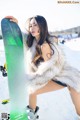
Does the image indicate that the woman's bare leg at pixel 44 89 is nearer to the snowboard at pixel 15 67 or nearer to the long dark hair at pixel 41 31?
the snowboard at pixel 15 67

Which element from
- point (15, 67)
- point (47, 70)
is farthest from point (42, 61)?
point (15, 67)

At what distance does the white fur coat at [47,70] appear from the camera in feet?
4.81

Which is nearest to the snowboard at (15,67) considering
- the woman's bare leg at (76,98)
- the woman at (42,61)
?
the woman at (42,61)

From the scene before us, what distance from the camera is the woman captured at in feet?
4.77

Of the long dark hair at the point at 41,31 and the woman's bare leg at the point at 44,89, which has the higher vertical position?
the long dark hair at the point at 41,31

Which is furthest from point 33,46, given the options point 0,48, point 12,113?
point 12,113

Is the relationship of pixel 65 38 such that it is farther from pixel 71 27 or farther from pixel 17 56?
pixel 17 56

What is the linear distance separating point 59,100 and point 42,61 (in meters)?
0.31

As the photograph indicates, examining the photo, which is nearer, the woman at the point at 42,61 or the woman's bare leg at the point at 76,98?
the woman at the point at 42,61

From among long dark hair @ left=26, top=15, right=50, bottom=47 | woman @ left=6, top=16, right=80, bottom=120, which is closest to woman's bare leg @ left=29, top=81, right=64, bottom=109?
woman @ left=6, top=16, right=80, bottom=120

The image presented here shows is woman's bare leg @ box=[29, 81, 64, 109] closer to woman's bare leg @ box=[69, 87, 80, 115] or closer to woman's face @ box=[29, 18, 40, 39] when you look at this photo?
woman's bare leg @ box=[69, 87, 80, 115]

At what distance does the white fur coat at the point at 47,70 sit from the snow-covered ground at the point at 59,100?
0.18ft

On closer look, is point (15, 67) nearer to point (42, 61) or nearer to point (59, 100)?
point (42, 61)

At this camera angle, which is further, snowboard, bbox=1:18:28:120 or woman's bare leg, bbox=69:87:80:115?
woman's bare leg, bbox=69:87:80:115
